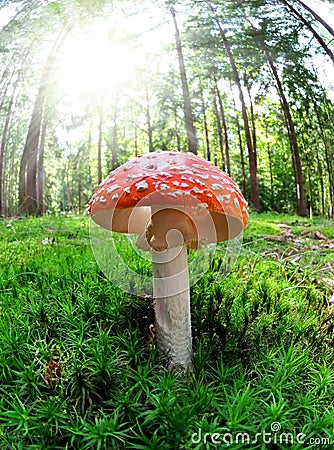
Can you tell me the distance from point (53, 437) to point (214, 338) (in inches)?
24.8

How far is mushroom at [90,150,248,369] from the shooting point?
0.96 meters

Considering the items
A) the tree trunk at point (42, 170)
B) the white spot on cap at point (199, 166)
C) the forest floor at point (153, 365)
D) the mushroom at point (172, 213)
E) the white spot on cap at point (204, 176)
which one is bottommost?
the forest floor at point (153, 365)

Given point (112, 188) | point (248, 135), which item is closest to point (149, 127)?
point (248, 135)

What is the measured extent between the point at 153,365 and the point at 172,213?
0.49m

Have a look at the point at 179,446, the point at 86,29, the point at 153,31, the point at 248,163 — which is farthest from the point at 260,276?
the point at 86,29

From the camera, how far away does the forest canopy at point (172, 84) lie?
6.56 feet

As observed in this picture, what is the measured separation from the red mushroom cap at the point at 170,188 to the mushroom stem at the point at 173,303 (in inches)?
8.1

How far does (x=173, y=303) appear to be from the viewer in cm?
116

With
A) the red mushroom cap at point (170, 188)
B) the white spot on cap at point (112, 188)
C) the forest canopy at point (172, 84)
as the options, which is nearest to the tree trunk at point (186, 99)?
the forest canopy at point (172, 84)

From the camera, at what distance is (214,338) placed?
1.29 meters

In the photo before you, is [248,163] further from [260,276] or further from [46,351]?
[46,351]

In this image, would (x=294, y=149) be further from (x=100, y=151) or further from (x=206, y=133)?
(x=100, y=151)

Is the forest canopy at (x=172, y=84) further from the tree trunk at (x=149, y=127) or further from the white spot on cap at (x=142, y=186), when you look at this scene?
the white spot on cap at (x=142, y=186)

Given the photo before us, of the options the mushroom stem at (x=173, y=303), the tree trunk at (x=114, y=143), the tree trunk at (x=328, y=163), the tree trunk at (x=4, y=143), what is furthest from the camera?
the tree trunk at (x=4, y=143)
